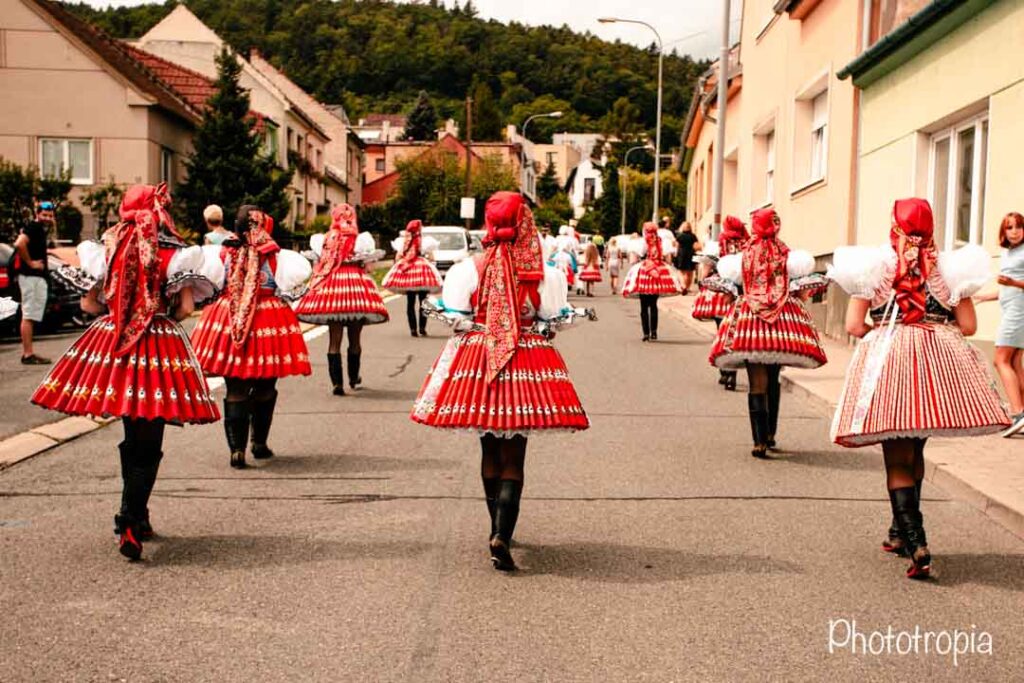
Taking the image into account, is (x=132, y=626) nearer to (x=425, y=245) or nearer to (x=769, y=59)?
(x=425, y=245)

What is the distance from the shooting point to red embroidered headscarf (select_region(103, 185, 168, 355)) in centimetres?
615

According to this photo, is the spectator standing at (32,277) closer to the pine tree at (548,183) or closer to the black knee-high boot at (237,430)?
the black knee-high boot at (237,430)

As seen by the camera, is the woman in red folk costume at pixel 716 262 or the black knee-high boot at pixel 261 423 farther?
the woman in red folk costume at pixel 716 262

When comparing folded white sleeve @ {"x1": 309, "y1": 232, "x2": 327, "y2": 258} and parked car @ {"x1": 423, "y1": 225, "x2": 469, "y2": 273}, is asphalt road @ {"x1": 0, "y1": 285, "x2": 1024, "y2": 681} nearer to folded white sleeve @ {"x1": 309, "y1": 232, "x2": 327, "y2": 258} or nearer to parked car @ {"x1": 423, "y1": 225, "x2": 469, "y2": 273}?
folded white sleeve @ {"x1": 309, "y1": 232, "x2": 327, "y2": 258}

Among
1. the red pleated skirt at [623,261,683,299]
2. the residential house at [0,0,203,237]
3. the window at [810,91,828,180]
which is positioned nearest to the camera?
the red pleated skirt at [623,261,683,299]

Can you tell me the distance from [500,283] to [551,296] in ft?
0.94

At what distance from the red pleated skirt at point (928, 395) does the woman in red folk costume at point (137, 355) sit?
10.7 feet

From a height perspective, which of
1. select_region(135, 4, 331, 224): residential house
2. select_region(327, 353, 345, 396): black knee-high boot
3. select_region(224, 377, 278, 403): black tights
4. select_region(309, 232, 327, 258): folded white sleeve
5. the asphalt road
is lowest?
the asphalt road

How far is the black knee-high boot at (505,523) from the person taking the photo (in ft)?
19.1

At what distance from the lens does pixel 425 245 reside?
1825cm

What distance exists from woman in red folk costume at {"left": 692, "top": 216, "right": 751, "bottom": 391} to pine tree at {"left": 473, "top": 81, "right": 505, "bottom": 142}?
424ft

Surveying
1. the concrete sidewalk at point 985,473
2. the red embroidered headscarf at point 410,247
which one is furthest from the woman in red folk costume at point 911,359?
the red embroidered headscarf at point 410,247

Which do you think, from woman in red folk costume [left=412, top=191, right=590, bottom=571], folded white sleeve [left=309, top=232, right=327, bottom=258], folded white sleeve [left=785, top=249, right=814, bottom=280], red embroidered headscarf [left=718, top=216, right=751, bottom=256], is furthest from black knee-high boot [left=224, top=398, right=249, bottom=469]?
red embroidered headscarf [left=718, top=216, right=751, bottom=256]

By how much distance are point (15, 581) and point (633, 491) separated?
12.3ft
